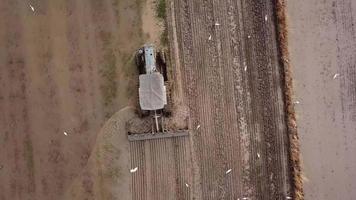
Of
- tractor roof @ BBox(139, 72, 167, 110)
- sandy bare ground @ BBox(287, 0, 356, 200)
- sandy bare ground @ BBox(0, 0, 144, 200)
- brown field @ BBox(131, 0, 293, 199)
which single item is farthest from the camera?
sandy bare ground @ BBox(287, 0, 356, 200)

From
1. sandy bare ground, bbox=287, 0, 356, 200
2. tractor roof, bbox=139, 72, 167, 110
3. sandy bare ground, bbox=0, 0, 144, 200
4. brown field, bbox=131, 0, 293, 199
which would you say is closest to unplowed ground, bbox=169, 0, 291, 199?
brown field, bbox=131, 0, 293, 199

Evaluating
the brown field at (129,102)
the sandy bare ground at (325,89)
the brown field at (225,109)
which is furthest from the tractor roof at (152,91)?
the sandy bare ground at (325,89)

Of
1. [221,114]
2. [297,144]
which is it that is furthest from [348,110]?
[221,114]

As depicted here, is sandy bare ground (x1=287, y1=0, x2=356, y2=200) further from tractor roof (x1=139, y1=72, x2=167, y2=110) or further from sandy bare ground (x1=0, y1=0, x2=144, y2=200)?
sandy bare ground (x1=0, y1=0, x2=144, y2=200)

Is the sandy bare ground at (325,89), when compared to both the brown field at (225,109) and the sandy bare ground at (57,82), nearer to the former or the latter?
the brown field at (225,109)

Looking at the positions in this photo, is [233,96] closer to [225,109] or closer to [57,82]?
[225,109]
